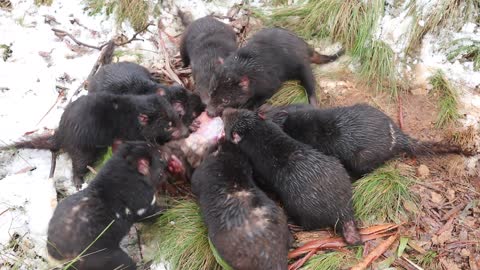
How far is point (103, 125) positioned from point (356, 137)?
2564 millimetres

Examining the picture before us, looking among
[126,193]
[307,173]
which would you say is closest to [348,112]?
[307,173]

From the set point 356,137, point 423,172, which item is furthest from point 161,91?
point 423,172

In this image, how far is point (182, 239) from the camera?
13.1 feet

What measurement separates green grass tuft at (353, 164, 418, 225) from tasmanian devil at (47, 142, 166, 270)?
1939mm

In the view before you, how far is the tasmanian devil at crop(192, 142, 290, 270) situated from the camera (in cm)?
350

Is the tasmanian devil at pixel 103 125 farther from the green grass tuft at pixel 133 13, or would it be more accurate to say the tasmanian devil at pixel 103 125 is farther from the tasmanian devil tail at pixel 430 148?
the tasmanian devil tail at pixel 430 148

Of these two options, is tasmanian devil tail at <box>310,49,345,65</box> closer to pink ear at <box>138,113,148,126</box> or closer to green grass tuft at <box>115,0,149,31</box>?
pink ear at <box>138,113,148,126</box>

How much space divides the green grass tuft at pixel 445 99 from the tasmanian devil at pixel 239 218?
224 cm

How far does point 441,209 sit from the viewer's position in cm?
416

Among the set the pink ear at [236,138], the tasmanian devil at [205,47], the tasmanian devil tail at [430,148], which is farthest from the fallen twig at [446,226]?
the tasmanian devil at [205,47]

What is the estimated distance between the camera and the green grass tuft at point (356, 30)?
5.15 meters

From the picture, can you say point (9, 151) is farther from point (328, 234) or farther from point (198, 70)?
point (328, 234)

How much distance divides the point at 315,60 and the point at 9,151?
148 inches

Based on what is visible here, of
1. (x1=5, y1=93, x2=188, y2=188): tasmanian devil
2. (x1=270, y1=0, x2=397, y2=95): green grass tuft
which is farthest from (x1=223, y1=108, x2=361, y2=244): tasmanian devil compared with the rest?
(x1=270, y1=0, x2=397, y2=95): green grass tuft
